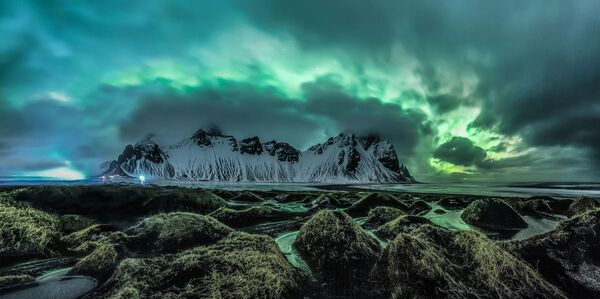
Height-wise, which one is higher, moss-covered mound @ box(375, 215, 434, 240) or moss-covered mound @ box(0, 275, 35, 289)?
moss-covered mound @ box(375, 215, 434, 240)

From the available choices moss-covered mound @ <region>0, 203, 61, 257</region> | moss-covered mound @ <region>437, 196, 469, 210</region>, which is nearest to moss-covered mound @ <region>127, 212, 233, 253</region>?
moss-covered mound @ <region>0, 203, 61, 257</region>

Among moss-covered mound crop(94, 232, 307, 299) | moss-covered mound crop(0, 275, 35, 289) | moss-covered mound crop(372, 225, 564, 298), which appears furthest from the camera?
moss-covered mound crop(0, 275, 35, 289)

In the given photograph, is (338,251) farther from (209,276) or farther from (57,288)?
(57,288)

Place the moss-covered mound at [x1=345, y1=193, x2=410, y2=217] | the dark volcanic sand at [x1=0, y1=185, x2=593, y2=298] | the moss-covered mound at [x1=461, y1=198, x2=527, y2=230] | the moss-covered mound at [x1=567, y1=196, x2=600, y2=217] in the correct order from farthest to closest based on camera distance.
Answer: the moss-covered mound at [x1=567, y1=196, x2=600, y2=217] < the moss-covered mound at [x1=345, y1=193, x2=410, y2=217] < the moss-covered mound at [x1=461, y1=198, x2=527, y2=230] < the dark volcanic sand at [x1=0, y1=185, x2=593, y2=298]

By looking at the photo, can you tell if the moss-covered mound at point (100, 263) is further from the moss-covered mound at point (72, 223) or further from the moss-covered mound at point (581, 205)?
the moss-covered mound at point (581, 205)

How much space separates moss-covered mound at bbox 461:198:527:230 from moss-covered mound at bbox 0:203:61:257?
15458 mm

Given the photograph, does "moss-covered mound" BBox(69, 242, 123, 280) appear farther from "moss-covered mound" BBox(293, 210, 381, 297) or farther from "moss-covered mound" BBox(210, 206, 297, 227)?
"moss-covered mound" BBox(210, 206, 297, 227)

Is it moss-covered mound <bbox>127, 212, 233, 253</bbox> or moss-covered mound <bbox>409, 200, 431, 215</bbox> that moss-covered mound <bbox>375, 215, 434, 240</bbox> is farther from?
moss-covered mound <bbox>409, 200, 431, 215</bbox>

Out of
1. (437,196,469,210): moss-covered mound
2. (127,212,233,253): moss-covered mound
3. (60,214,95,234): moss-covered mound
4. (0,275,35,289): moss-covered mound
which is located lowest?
(437,196,469,210): moss-covered mound

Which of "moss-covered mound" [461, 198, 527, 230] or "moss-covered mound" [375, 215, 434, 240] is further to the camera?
"moss-covered mound" [461, 198, 527, 230]

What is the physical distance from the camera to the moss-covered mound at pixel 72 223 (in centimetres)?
904

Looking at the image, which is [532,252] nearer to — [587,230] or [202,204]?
[587,230]

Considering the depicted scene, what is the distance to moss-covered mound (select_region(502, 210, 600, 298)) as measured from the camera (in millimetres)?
5251

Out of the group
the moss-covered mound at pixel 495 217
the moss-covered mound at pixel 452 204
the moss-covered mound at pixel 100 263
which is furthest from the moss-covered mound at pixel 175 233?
the moss-covered mound at pixel 452 204
